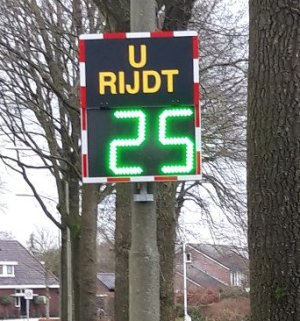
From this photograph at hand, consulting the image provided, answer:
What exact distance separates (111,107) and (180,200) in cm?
2091

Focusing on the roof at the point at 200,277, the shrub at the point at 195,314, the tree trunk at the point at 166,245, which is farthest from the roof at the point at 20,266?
the tree trunk at the point at 166,245

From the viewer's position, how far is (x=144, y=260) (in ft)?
18.6

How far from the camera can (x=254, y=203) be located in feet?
19.3

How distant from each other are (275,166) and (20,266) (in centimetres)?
6625

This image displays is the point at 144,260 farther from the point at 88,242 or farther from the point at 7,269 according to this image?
the point at 7,269

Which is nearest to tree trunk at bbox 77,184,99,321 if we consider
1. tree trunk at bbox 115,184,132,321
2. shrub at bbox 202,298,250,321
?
tree trunk at bbox 115,184,132,321

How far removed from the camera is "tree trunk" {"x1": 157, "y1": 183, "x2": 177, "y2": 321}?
40.3 feet

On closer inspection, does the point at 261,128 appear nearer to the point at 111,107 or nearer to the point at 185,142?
the point at 185,142

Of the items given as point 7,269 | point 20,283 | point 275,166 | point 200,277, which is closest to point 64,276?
point 275,166

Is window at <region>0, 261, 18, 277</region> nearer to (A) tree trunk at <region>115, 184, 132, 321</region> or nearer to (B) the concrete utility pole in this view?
(A) tree trunk at <region>115, 184, 132, 321</region>

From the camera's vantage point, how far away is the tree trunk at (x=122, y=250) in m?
12.8

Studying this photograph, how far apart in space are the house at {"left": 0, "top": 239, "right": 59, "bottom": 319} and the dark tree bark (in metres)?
59.1

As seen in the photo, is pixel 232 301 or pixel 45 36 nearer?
pixel 45 36

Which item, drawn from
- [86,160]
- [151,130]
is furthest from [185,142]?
[86,160]
